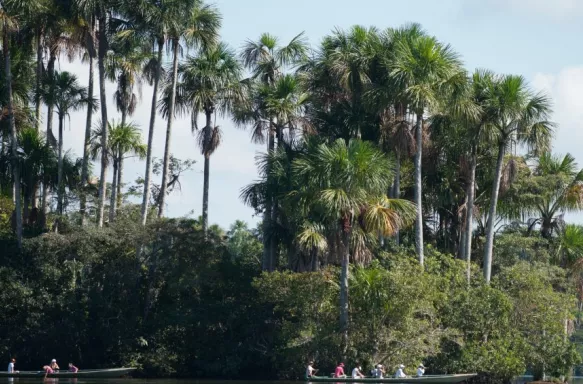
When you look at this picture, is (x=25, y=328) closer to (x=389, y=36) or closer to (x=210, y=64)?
(x=210, y=64)

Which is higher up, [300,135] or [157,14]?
[157,14]

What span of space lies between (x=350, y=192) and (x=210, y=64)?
18082 millimetres

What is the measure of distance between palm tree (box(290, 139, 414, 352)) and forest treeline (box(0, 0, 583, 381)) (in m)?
0.10

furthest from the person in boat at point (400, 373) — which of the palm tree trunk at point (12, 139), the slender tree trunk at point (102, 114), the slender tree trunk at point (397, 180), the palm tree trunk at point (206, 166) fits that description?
the palm tree trunk at point (12, 139)

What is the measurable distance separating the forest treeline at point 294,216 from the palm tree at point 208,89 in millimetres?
130

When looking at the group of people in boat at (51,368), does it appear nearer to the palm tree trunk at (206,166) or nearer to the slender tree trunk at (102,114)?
the slender tree trunk at (102,114)

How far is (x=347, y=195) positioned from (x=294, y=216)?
13.8ft

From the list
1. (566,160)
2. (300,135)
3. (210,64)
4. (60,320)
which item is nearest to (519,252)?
(566,160)

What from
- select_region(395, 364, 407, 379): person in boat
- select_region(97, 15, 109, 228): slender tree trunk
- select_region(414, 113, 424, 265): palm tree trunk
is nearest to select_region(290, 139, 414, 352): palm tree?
select_region(395, 364, 407, 379): person in boat

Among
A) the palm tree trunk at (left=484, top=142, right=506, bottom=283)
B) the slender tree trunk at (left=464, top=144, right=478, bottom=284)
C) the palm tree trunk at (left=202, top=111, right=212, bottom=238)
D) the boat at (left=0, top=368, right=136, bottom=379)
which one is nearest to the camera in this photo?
the boat at (left=0, top=368, right=136, bottom=379)

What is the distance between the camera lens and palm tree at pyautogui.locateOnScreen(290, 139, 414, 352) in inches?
2093

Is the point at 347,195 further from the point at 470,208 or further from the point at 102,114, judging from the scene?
the point at 102,114

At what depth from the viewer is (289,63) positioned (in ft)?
224

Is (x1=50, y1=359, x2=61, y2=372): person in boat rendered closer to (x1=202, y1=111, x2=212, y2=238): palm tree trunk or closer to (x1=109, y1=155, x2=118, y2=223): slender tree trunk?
(x1=109, y1=155, x2=118, y2=223): slender tree trunk
